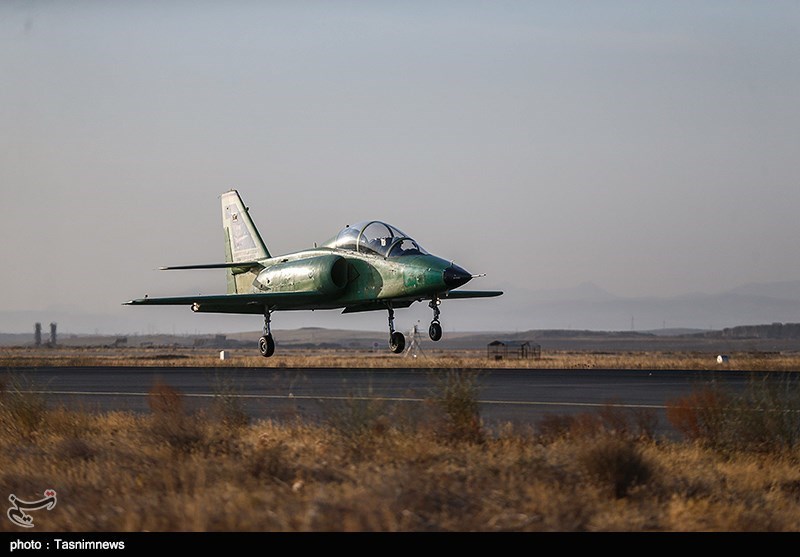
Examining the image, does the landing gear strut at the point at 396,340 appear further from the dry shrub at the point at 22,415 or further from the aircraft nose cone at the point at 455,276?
the dry shrub at the point at 22,415

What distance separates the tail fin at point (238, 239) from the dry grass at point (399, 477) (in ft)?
76.6

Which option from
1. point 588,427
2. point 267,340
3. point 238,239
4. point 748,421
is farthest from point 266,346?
point 748,421

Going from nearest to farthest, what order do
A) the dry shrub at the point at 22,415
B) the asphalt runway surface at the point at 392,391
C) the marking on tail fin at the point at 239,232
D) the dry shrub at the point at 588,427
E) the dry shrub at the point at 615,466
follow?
the dry shrub at the point at 615,466
the dry shrub at the point at 588,427
the dry shrub at the point at 22,415
the asphalt runway surface at the point at 392,391
the marking on tail fin at the point at 239,232

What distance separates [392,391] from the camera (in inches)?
1040

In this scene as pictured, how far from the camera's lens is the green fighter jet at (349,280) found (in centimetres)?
3089

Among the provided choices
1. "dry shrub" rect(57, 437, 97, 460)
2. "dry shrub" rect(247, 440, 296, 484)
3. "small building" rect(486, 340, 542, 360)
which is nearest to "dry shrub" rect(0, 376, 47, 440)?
"dry shrub" rect(57, 437, 97, 460)

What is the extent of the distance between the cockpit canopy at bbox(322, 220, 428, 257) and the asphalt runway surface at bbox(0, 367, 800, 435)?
4105 millimetres

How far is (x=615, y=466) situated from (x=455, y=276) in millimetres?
17900

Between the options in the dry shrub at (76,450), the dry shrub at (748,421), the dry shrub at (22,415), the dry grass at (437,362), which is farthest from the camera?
the dry grass at (437,362)

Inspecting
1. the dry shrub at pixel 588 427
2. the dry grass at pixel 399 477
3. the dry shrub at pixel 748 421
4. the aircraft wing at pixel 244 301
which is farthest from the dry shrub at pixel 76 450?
the aircraft wing at pixel 244 301

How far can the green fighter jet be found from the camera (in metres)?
30.9

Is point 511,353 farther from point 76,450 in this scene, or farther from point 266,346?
point 76,450

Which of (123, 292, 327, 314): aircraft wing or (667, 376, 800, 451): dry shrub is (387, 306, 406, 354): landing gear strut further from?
(667, 376, 800, 451): dry shrub

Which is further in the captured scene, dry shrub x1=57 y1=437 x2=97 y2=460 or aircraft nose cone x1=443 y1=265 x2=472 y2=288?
aircraft nose cone x1=443 y1=265 x2=472 y2=288
